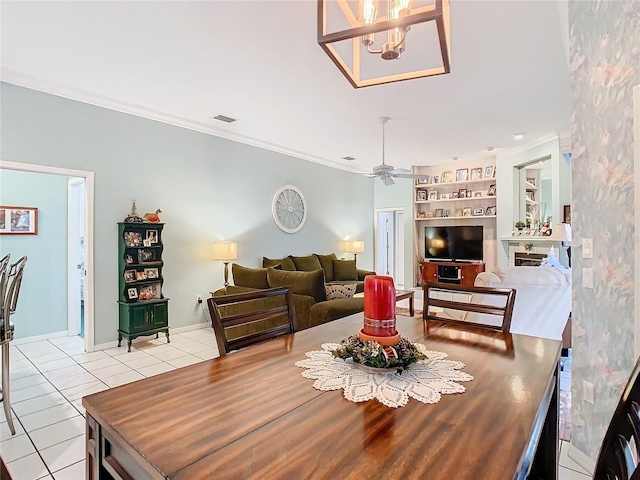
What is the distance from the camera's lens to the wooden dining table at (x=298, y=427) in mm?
706

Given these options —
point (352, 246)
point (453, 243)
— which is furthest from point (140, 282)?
point (453, 243)

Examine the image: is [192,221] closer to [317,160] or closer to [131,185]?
[131,185]

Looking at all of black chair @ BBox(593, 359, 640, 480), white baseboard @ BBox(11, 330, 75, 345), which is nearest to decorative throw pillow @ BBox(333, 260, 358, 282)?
white baseboard @ BBox(11, 330, 75, 345)

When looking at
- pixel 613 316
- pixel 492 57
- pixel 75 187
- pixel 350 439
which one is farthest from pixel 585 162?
pixel 75 187

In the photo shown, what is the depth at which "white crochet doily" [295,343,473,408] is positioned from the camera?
3.32 feet

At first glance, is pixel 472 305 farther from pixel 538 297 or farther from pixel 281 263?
pixel 281 263

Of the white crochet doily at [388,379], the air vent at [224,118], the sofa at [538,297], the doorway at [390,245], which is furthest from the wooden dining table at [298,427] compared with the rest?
the doorway at [390,245]

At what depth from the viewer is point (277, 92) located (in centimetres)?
393

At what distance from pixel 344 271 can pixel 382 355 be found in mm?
5511

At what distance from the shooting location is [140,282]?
4.27 metres

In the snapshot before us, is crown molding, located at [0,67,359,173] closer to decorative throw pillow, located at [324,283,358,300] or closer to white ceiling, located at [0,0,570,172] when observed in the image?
white ceiling, located at [0,0,570,172]

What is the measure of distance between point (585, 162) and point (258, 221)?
4.68 metres

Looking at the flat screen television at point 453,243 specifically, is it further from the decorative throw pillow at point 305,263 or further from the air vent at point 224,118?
the air vent at point 224,118

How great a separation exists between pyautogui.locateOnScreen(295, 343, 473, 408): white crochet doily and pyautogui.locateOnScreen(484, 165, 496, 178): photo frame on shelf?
673 cm
